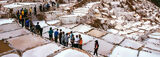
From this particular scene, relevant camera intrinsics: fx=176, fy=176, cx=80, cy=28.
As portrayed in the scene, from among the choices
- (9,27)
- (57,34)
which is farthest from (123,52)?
(9,27)

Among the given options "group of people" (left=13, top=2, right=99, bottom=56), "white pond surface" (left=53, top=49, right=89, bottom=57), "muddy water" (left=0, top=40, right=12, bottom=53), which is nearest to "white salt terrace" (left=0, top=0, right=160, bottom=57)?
"white pond surface" (left=53, top=49, right=89, bottom=57)

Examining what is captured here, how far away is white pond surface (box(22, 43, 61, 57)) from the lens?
258 inches

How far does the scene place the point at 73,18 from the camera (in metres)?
12.2

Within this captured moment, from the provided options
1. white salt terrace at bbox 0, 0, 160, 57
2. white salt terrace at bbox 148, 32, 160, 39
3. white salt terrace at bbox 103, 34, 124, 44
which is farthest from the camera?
white salt terrace at bbox 148, 32, 160, 39

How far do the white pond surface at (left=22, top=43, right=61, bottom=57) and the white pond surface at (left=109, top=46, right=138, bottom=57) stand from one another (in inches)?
113

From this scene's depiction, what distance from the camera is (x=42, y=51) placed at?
22.5ft

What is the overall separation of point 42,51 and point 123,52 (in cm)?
403

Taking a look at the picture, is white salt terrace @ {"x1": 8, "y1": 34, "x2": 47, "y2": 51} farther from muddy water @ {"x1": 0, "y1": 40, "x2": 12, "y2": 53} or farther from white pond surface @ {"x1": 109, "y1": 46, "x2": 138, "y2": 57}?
white pond surface @ {"x1": 109, "y1": 46, "x2": 138, "y2": 57}

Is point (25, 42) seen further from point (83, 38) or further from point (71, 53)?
point (83, 38)

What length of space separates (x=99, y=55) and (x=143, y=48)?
2.56 metres

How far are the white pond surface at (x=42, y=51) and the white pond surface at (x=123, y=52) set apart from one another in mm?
2879

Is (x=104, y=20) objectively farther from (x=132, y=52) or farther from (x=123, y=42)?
(x=132, y=52)

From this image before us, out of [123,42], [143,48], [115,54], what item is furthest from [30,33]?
[143,48]

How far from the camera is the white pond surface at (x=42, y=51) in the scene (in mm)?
6555
